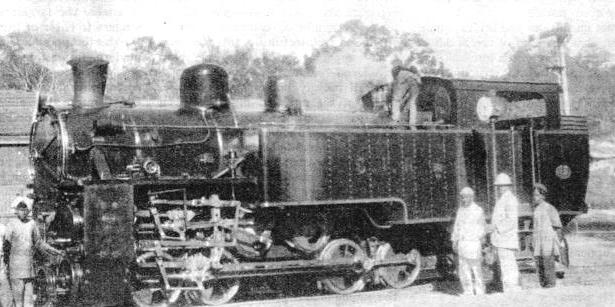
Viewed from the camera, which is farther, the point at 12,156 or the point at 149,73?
the point at 149,73

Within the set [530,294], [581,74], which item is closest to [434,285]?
[530,294]

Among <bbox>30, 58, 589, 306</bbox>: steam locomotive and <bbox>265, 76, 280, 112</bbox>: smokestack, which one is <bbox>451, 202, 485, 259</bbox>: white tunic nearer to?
<bbox>30, 58, 589, 306</bbox>: steam locomotive

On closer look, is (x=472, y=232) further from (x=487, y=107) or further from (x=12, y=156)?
(x=12, y=156)

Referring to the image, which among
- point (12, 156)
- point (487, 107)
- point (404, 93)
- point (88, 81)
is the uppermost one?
point (88, 81)

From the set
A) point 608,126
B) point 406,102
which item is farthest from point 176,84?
point 406,102

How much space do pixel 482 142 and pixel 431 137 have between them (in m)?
0.80

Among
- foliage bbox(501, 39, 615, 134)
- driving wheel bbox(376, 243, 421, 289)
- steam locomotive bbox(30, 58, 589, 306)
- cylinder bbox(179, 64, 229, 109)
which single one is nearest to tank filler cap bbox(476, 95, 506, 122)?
steam locomotive bbox(30, 58, 589, 306)

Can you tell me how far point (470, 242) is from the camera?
817 centimetres

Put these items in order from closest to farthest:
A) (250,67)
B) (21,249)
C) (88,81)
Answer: (21,249) → (88,81) → (250,67)

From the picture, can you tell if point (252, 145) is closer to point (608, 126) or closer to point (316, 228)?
point (316, 228)

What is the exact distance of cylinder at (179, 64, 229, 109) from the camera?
8.87 metres

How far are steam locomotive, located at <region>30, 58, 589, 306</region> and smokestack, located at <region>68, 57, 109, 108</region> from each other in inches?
0.9

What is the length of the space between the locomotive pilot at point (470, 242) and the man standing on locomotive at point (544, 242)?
1.12 metres

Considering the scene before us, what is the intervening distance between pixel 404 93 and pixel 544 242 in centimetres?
281
